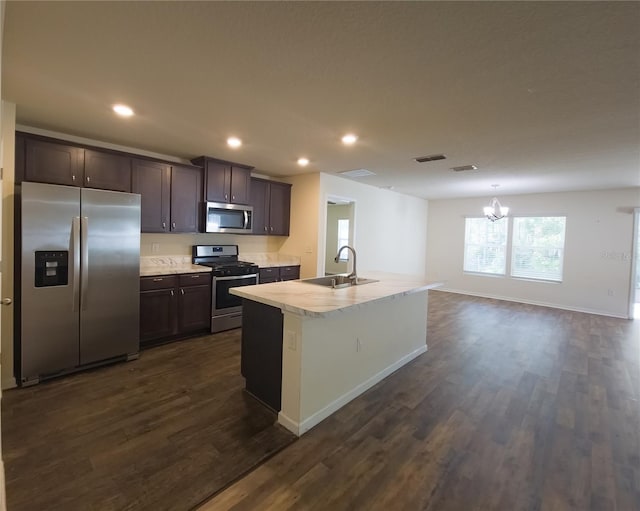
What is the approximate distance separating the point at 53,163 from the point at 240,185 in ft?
7.16

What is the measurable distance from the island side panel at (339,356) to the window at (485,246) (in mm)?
5053

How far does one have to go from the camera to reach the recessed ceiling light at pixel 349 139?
10.7 ft

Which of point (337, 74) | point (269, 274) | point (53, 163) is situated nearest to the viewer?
point (337, 74)

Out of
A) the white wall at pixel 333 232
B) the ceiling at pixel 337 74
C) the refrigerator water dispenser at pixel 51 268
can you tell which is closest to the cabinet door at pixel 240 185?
the ceiling at pixel 337 74

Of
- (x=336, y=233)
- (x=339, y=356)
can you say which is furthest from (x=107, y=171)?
(x=336, y=233)

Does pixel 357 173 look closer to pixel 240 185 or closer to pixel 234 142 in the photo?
pixel 240 185

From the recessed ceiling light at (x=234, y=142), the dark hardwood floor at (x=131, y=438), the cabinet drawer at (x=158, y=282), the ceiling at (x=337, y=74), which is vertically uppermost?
the recessed ceiling light at (x=234, y=142)

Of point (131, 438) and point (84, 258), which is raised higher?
point (84, 258)

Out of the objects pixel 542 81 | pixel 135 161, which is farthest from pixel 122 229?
pixel 542 81

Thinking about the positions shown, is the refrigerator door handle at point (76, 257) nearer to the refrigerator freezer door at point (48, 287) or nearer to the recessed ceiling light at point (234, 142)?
the refrigerator freezer door at point (48, 287)

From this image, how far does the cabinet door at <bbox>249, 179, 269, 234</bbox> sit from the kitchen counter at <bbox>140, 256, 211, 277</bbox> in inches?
45.7

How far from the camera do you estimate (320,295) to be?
2.50 metres

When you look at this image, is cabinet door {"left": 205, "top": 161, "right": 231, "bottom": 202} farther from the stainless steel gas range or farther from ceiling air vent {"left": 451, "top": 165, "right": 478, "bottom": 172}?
ceiling air vent {"left": 451, "top": 165, "right": 478, "bottom": 172}

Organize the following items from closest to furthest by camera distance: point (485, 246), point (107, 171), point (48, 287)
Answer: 1. point (48, 287)
2. point (107, 171)
3. point (485, 246)
